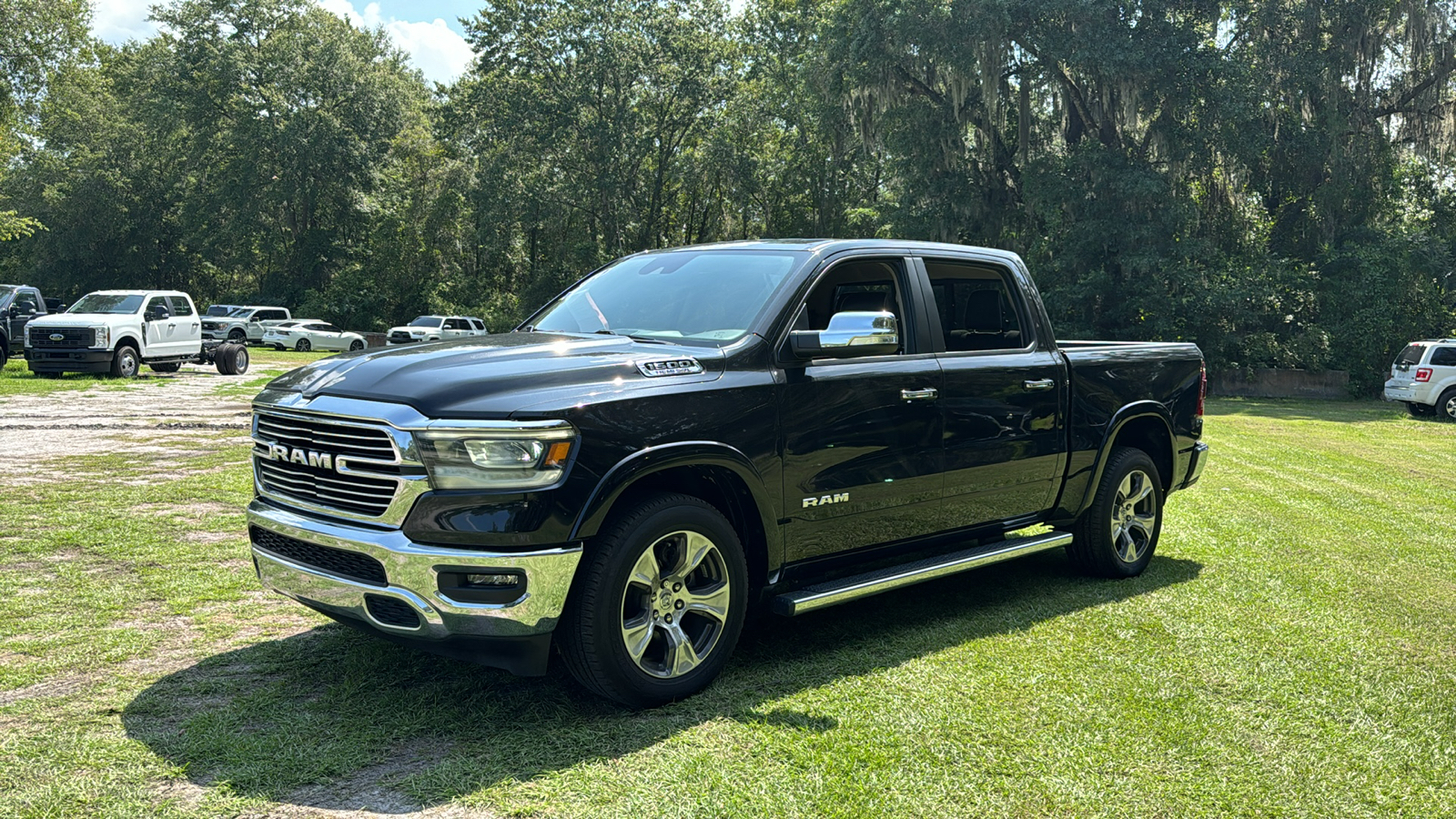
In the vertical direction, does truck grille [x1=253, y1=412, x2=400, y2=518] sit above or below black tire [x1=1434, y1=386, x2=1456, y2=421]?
above

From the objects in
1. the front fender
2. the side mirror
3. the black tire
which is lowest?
the black tire

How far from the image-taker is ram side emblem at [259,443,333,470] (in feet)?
14.1

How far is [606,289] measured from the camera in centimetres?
579

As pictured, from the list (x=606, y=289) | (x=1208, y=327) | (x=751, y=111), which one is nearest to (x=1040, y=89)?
(x=1208, y=327)

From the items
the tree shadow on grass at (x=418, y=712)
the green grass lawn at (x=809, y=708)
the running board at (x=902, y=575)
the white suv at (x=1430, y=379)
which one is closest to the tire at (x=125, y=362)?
the green grass lawn at (x=809, y=708)

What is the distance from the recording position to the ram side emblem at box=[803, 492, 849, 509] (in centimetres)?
493

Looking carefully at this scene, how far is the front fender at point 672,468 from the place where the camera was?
4.11 meters

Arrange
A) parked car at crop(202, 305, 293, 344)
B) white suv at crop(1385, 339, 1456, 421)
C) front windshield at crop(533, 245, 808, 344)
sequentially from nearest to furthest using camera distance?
front windshield at crop(533, 245, 808, 344) < white suv at crop(1385, 339, 1456, 421) < parked car at crop(202, 305, 293, 344)

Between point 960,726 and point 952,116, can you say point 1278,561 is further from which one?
point 952,116

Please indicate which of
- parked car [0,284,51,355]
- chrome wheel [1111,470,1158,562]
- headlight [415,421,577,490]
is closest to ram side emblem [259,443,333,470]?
headlight [415,421,577,490]

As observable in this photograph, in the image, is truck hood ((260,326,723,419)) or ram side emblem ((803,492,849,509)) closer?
truck hood ((260,326,723,419))

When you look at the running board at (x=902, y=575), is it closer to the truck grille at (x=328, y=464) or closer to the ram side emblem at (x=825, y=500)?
the ram side emblem at (x=825, y=500)

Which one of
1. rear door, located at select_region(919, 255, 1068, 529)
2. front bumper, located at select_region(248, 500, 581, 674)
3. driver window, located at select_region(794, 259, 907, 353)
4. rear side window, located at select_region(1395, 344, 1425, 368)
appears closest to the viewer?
front bumper, located at select_region(248, 500, 581, 674)

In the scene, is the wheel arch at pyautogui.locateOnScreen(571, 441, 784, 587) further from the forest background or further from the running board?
the forest background
